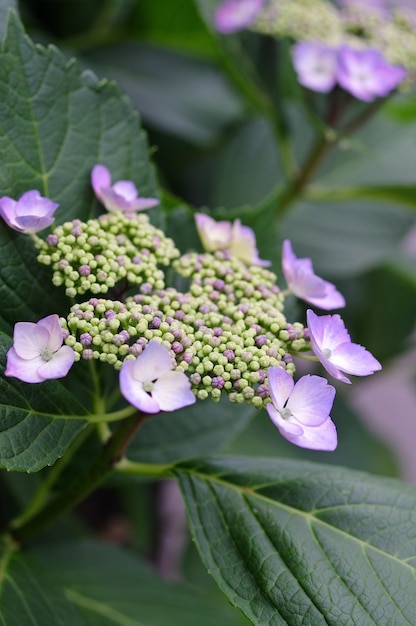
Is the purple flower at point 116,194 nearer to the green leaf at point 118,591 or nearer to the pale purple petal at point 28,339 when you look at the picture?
the pale purple petal at point 28,339

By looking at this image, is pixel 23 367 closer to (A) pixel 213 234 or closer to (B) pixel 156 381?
(B) pixel 156 381

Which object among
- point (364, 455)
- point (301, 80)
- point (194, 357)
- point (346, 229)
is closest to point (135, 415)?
point (194, 357)

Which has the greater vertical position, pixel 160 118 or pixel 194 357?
pixel 194 357

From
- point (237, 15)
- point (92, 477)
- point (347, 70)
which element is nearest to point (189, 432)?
point (92, 477)

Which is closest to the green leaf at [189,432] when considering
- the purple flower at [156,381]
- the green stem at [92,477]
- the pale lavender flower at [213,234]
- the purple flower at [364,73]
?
the green stem at [92,477]

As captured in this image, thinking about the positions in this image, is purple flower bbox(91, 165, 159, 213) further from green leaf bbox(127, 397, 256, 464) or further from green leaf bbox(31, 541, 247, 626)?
green leaf bbox(31, 541, 247, 626)

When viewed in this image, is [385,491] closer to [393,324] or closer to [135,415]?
[135,415]

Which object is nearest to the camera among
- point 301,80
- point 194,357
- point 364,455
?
point 194,357

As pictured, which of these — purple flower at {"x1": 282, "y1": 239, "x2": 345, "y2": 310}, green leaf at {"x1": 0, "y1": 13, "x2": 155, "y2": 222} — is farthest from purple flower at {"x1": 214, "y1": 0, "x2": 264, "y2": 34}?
purple flower at {"x1": 282, "y1": 239, "x2": 345, "y2": 310}
